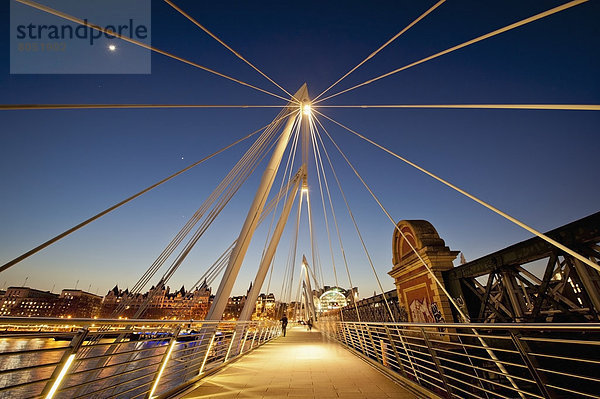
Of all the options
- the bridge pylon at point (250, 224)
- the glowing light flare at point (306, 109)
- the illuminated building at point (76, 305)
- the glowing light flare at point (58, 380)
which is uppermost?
the glowing light flare at point (306, 109)

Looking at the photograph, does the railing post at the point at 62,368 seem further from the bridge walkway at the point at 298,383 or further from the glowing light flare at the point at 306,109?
the glowing light flare at the point at 306,109

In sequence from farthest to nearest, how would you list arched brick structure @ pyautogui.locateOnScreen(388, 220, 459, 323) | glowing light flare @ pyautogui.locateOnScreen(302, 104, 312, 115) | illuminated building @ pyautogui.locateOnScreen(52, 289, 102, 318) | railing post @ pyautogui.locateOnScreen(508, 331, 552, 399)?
illuminated building @ pyautogui.locateOnScreen(52, 289, 102, 318) < glowing light flare @ pyautogui.locateOnScreen(302, 104, 312, 115) < arched brick structure @ pyautogui.locateOnScreen(388, 220, 459, 323) < railing post @ pyautogui.locateOnScreen(508, 331, 552, 399)

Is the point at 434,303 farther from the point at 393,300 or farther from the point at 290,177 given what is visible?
the point at 290,177

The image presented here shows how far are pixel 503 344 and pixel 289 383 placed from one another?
6262 millimetres

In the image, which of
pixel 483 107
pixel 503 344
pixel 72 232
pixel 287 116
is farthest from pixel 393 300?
pixel 72 232

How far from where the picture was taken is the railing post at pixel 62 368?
2.56 m

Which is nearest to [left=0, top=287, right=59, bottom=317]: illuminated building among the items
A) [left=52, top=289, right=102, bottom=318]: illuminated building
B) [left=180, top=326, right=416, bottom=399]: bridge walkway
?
[left=52, top=289, right=102, bottom=318]: illuminated building

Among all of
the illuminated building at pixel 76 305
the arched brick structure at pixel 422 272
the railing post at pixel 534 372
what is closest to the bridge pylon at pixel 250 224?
the arched brick structure at pixel 422 272

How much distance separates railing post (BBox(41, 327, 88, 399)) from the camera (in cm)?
256

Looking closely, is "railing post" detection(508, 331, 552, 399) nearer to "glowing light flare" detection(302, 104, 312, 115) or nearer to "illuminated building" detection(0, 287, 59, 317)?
"glowing light flare" detection(302, 104, 312, 115)

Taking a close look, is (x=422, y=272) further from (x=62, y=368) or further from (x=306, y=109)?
(x=62, y=368)

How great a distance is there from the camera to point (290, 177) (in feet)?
53.1

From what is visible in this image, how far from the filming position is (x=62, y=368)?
2598 millimetres

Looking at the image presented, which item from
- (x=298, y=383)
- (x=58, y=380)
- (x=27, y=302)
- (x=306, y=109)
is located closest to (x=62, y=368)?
(x=58, y=380)
